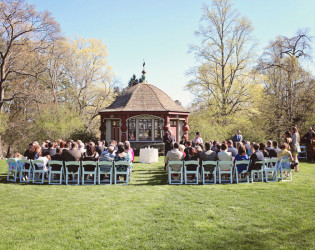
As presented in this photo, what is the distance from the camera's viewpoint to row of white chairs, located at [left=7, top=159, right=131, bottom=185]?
970 centimetres

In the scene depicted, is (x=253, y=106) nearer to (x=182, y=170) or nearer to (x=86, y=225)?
(x=182, y=170)

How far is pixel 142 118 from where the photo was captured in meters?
22.5

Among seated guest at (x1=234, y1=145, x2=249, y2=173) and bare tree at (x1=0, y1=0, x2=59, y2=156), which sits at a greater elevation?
bare tree at (x1=0, y1=0, x2=59, y2=156)

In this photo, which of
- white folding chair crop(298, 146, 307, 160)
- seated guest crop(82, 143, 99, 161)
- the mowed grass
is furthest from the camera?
white folding chair crop(298, 146, 307, 160)

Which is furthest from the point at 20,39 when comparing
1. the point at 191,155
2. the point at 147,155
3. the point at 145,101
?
the point at 191,155

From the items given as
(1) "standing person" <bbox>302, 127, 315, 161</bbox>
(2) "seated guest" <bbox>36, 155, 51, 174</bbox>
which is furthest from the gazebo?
(2) "seated guest" <bbox>36, 155, 51, 174</bbox>

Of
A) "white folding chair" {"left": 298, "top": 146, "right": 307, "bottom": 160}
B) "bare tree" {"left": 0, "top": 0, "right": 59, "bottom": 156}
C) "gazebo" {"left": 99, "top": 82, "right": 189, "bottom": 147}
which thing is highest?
"bare tree" {"left": 0, "top": 0, "right": 59, "bottom": 156}

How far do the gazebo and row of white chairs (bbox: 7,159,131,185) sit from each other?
443 inches

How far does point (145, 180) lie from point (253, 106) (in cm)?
1935

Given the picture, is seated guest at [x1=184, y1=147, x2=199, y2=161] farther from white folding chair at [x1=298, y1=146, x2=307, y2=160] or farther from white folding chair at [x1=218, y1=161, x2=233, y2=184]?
white folding chair at [x1=298, y1=146, x2=307, y2=160]

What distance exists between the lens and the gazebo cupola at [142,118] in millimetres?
21984

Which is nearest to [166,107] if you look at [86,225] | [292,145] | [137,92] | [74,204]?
[137,92]

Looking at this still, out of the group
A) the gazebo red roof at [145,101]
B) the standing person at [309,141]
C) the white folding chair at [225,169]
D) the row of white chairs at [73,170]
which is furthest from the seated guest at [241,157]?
the gazebo red roof at [145,101]

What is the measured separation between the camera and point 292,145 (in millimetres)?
13047
